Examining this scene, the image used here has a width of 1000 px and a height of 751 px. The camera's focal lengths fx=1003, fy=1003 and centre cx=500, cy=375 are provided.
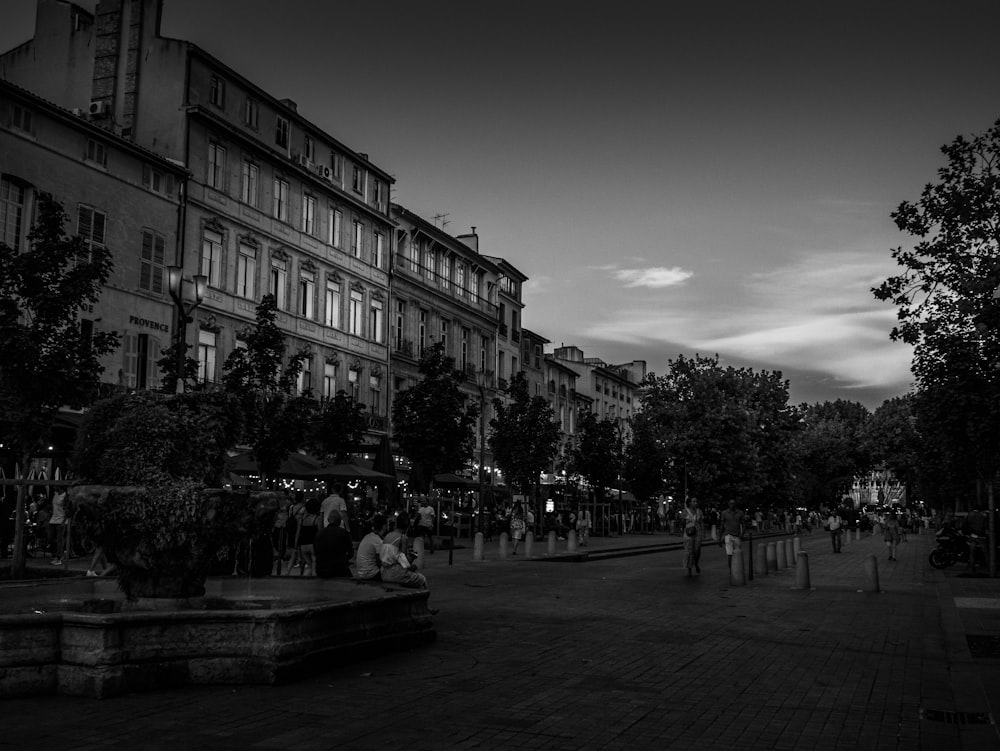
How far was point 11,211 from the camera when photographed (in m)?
27.4

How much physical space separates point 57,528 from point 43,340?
321 inches

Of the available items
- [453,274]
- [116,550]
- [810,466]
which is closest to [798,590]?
[116,550]

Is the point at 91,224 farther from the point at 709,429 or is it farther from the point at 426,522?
the point at 709,429

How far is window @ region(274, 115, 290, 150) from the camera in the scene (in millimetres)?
39625

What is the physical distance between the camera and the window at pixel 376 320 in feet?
154

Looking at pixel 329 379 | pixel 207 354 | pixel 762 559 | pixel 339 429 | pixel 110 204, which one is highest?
pixel 110 204

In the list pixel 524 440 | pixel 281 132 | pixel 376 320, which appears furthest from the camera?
pixel 376 320

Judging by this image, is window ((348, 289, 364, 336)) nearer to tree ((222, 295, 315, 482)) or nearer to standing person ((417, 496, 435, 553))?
standing person ((417, 496, 435, 553))

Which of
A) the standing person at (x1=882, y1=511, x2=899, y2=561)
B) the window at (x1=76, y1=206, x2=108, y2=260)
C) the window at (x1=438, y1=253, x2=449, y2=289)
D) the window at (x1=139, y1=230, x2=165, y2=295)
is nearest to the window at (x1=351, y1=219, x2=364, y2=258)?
the window at (x1=438, y1=253, x2=449, y2=289)

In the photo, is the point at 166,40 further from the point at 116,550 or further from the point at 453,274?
the point at 116,550

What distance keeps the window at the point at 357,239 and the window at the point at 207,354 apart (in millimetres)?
11234

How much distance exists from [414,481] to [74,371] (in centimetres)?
1976

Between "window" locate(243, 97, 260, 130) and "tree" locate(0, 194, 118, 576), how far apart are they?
19426 millimetres

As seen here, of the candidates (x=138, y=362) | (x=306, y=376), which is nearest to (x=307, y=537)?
(x=138, y=362)
